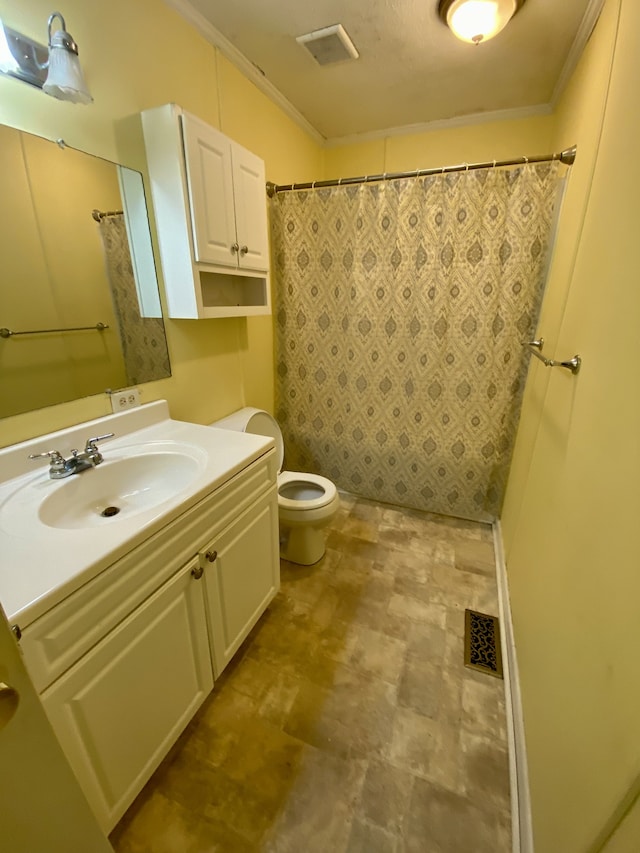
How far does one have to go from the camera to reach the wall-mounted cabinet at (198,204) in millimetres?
1222

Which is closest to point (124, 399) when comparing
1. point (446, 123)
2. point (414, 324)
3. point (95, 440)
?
point (95, 440)

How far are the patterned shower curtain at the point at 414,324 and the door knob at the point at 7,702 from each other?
193cm

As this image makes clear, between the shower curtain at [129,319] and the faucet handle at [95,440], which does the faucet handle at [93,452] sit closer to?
the faucet handle at [95,440]

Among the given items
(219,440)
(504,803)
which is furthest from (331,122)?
(504,803)

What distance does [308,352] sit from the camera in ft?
7.26

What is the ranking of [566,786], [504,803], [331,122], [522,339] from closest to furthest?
[566,786], [504,803], [522,339], [331,122]

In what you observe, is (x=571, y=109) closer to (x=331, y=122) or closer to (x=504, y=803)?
(x=331, y=122)

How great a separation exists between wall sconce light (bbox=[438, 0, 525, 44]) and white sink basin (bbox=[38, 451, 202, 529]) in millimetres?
1826

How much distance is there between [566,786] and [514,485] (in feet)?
4.21

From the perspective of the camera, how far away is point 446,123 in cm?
212

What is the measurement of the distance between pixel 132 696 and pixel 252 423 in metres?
1.20

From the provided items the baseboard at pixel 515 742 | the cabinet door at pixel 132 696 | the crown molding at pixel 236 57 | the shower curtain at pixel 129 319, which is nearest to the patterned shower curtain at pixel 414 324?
the crown molding at pixel 236 57

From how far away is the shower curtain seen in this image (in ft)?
4.02

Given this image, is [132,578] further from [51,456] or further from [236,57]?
[236,57]
